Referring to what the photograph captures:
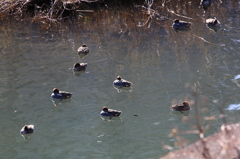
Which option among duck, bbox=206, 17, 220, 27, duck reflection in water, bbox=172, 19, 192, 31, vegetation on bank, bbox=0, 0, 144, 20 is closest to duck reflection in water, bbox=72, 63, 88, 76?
duck reflection in water, bbox=172, 19, 192, 31

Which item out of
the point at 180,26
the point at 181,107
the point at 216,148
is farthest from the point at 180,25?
the point at 216,148

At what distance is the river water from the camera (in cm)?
899

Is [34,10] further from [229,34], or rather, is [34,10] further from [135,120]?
[135,120]

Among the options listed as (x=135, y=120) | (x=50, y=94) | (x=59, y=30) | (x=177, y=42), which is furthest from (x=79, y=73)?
(x=59, y=30)

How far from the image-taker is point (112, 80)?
1236 centimetres

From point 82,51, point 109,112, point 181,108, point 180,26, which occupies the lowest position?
point 180,26

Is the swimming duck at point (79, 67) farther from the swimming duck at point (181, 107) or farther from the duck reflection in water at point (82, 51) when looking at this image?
the swimming duck at point (181, 107)

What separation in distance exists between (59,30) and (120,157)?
10.6 metres

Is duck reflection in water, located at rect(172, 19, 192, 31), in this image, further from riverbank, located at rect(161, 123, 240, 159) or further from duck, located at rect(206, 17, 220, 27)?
riverbank, located at rect(161, 123, 240, 159)

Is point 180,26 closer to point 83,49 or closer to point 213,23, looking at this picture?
point 213,23

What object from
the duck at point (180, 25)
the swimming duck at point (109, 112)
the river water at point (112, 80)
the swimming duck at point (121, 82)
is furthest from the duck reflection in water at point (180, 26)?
the swimming duck at point (109, 112)

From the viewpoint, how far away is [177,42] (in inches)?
603

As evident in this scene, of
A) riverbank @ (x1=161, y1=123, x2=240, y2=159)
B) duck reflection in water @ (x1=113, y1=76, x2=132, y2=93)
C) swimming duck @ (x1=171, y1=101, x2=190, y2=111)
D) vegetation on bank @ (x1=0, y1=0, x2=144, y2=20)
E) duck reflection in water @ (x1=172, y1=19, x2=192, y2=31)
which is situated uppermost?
riverbank @ (x1=161, y1=123, x2=240, y2=159)

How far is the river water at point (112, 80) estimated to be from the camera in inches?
354
